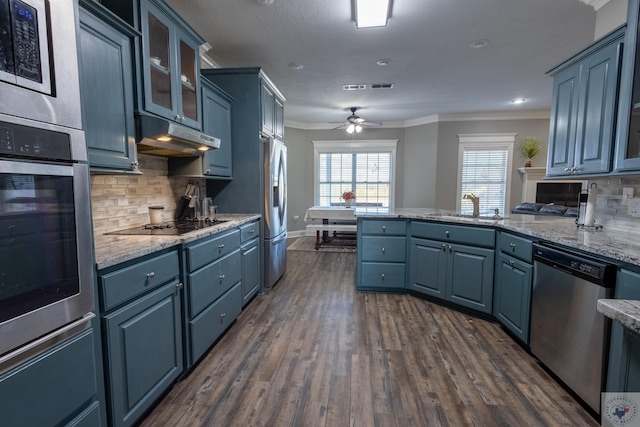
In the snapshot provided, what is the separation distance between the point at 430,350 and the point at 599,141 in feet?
6.11

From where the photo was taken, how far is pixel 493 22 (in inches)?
104

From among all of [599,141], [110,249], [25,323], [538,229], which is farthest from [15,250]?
[599,141]

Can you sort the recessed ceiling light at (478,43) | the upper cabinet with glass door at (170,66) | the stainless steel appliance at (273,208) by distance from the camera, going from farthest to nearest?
the stainless steel appliance at (273,208), the recessed ceiling light at (478,43), the upper cabinet with glass door at (170,66)

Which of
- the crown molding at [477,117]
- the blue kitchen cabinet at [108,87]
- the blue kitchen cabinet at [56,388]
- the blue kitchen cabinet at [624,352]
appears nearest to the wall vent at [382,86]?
the crown molding at [477,117]

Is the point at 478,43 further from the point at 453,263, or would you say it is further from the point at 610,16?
the point at 453,263

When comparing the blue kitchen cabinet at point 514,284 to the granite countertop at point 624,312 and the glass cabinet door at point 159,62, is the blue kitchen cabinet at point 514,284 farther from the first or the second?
the glass cabinet door at point 159,62

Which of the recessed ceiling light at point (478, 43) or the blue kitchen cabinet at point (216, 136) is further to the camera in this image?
the recessed ceiling light at point (478, 43)

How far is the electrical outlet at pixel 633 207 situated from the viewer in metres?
2.05

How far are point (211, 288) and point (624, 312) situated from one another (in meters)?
2.11

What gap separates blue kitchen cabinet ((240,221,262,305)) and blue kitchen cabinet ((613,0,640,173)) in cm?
279

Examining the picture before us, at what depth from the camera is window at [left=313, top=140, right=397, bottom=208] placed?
6.94 m

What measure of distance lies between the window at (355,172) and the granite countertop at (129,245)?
5160 mm

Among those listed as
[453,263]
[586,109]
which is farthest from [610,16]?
[453,263]

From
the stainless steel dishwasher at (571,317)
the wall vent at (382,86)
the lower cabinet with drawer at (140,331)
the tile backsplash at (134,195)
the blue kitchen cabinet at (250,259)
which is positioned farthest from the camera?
the wall vent at (382,86)
